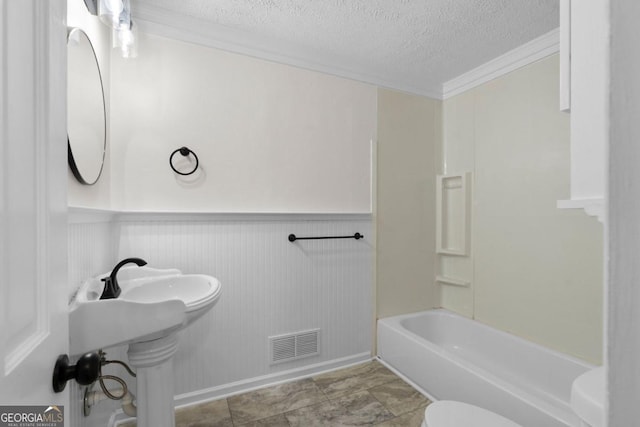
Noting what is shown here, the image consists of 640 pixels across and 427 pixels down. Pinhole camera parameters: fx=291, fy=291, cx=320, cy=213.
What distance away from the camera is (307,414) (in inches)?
65.5

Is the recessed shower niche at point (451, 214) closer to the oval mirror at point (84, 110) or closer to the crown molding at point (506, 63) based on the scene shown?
the crown molding at point (506, 63)

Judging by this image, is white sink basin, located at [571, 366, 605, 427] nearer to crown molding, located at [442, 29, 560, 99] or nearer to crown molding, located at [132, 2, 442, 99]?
crown molding, located at [442, 29, 560, 99]

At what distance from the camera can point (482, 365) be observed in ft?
6.96

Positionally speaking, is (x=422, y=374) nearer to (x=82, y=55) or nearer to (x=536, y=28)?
(x=536, y=28)

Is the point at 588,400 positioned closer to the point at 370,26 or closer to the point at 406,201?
the point at 406,201

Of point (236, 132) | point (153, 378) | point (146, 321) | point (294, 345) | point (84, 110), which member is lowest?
point (294, 345)

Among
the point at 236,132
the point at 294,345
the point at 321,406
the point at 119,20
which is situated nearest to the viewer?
the point at 119,20

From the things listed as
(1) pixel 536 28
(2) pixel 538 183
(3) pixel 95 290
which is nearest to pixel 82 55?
(3) pixel 95 290

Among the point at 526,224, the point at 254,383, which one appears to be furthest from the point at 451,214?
the point at 254,383

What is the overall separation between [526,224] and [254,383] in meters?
2.12

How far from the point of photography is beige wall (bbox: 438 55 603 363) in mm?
1748

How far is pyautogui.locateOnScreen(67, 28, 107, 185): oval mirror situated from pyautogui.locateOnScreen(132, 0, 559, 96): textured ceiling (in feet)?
2.06

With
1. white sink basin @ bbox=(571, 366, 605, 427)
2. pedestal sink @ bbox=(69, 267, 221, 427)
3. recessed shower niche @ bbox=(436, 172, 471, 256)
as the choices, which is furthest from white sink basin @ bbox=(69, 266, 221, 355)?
recessed shower niche @ bbox=(436, 172, 471, 256)

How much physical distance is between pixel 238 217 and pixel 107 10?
117 cm
